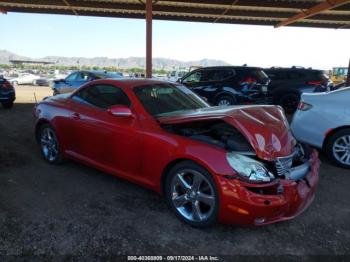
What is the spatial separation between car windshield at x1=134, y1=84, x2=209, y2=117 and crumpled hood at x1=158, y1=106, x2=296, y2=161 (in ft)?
0.89

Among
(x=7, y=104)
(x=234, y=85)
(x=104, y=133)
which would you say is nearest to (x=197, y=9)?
(x=234, y=85)

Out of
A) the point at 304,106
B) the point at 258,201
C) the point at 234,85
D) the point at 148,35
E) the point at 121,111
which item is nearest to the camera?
the point at 258,201

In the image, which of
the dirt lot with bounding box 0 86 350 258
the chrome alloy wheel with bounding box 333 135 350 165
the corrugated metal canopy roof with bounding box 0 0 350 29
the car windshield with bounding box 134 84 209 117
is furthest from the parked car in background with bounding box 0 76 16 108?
the chrome alloy wheel with bounding box 333 135 350 165

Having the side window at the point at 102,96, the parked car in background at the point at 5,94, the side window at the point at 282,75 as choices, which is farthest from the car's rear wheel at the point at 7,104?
the side window at the point at 282,75

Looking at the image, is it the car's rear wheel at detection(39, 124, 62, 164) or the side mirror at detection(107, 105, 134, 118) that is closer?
the side mirror at detection(107, 105, 134, 118)

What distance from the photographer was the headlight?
3.07 metres

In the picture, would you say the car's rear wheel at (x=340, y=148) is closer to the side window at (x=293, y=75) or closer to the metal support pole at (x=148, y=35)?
the side window at (x=293, y=75)

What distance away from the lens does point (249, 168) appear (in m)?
3.11

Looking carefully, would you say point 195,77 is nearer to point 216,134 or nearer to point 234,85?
point 234,85

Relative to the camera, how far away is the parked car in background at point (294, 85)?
12.1m

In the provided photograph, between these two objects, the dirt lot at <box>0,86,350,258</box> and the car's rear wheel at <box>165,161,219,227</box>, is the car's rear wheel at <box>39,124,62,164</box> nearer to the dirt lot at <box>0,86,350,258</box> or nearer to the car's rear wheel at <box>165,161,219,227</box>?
the dirt lot at <box>0,86,350,258</box>

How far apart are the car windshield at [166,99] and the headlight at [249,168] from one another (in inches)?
49.9

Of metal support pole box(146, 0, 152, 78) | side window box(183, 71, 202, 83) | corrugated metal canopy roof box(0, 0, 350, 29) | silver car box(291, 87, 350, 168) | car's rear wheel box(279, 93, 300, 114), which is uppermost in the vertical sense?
corrugated metal canopy roof box(0, 0, 350, 29)

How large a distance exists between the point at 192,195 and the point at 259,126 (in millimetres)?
1023
